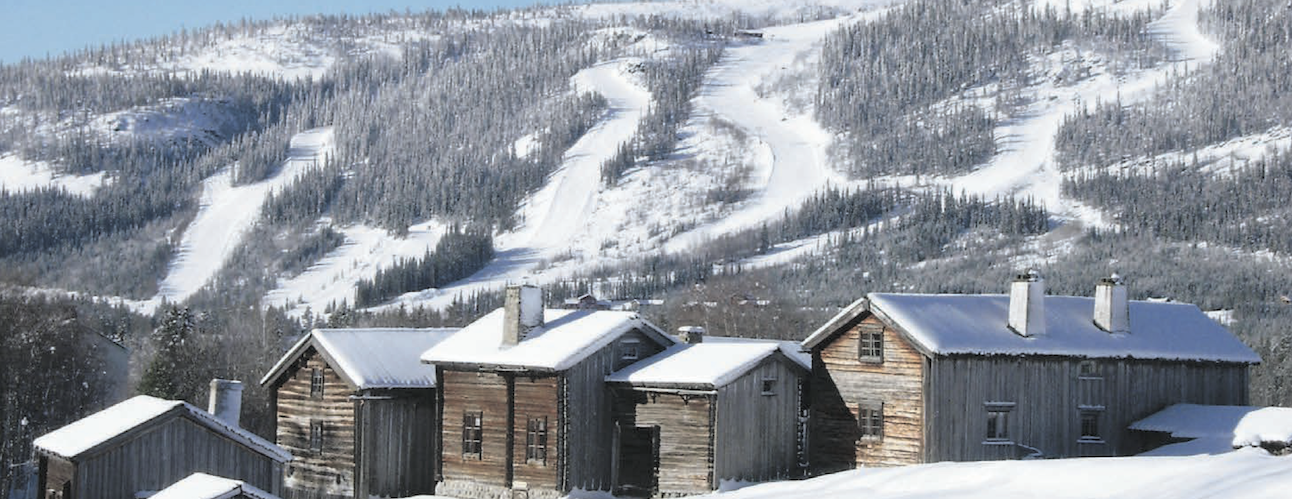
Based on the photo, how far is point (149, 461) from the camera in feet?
142

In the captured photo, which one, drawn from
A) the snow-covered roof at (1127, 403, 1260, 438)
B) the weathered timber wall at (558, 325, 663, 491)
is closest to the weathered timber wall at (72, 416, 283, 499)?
the weathered timber wall at (558, 325, 663, 491)

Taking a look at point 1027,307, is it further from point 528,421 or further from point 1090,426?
point 528,421

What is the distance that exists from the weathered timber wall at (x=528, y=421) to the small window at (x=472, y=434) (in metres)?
1.43

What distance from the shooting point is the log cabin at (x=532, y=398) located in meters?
52.3

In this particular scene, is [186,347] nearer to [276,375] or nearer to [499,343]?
[276,375]

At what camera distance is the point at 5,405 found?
65500 millimetres

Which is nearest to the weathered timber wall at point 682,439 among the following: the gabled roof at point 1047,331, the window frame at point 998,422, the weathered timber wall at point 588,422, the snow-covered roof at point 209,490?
the weathered timber wall at point 588,422

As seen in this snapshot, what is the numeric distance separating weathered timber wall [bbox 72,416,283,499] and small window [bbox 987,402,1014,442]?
21.4 m

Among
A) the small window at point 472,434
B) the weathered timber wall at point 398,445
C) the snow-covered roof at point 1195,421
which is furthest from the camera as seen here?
the weathered timber wall at point 398,445

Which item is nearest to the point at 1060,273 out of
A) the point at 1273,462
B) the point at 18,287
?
the point at 18,287

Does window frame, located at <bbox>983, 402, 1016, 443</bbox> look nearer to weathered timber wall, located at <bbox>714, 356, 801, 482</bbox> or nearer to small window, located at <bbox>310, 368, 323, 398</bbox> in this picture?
weathered timber wall, located at <bbox>714, 356, 801, 482</bbox>

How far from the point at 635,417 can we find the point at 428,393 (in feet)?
26.7

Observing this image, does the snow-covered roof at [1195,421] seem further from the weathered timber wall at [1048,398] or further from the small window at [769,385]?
the small window at [769,385]

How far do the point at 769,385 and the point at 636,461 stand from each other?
15.7 ft
